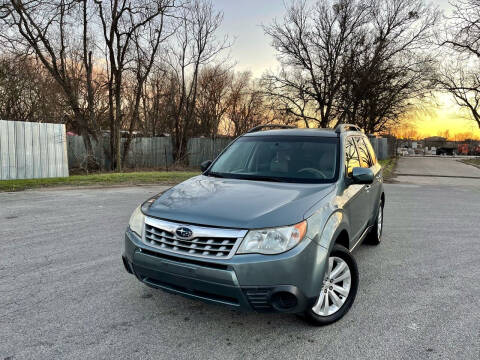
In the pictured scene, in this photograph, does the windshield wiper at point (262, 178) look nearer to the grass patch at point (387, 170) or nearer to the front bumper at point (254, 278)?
the front bumper at point (254, 278)

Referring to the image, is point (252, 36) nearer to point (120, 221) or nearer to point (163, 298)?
point (120, 221)

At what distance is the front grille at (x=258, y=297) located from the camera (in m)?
2.48

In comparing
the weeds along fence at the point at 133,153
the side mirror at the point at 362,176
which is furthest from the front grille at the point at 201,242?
the weeds along fence at the point at 133,153

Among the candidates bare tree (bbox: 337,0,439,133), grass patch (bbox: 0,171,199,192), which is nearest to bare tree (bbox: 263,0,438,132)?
bare tree (bbox: 337,0,439,133)

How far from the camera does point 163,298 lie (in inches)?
135

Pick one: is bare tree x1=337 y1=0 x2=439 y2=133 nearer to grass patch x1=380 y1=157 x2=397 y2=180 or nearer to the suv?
grass patch x1=380 y1=157 x2=397 y2=180

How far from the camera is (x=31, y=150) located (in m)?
13.2

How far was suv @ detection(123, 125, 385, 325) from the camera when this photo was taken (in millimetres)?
2494

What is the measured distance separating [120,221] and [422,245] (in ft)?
17.6

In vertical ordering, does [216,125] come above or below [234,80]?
below

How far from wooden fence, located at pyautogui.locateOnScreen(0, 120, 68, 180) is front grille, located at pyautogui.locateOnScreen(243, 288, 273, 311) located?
43.3ft

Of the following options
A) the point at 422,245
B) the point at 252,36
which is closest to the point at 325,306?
the point at 422,245

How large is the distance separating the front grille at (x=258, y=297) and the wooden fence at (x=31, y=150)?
13.2 meters

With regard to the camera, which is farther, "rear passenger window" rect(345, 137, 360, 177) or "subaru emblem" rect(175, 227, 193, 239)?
"rear passenger window" rect(345, 137, 360, 177)
